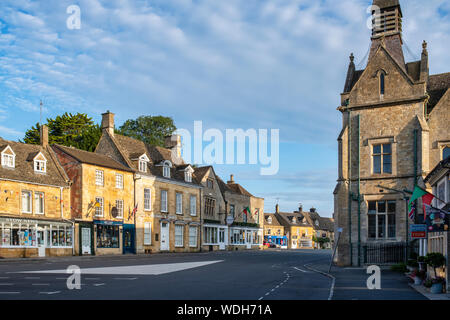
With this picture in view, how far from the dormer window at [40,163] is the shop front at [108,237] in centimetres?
625

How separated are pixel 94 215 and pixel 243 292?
29281mm

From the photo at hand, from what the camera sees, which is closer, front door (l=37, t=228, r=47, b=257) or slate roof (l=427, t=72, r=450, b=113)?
slate roof (l=427, t=72, r=450, b=113)

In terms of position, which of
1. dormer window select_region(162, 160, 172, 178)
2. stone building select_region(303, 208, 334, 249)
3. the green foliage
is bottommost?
stone building select_region(303, 208, 334, 249)

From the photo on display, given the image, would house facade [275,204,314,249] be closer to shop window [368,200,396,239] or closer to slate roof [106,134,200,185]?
slate roof [106,134,200,185]

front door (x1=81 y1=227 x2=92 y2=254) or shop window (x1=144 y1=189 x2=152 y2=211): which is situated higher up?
shop window (x1=144 y1=189 x2=152 y2=211)

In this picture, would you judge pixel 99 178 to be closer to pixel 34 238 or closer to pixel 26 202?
pixel 26 202

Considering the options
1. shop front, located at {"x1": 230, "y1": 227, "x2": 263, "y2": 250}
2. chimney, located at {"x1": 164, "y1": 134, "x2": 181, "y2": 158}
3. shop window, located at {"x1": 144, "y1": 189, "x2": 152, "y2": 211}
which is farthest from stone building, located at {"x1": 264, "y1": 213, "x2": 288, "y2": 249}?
shop window, located at {"x1": 144, "y1": 189, "x2": 152, "y2": 211}

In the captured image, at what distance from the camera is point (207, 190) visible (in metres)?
60.4

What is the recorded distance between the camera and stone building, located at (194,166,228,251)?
5942 cm

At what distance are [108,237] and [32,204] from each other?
832cm

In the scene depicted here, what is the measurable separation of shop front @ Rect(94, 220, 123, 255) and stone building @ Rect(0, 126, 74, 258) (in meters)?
2.80
